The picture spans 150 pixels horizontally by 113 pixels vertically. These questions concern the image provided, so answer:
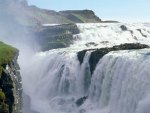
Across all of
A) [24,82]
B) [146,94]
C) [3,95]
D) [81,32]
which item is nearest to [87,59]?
[24,82]

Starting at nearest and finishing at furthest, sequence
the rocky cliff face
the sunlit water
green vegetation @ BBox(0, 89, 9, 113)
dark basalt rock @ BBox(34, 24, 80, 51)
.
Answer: green vegetation @ BBox(0, 89, 9, 113) → the sunlit water → dark basalt rock @ BBox(34, 24, 80, 51) → the rocky cliff face

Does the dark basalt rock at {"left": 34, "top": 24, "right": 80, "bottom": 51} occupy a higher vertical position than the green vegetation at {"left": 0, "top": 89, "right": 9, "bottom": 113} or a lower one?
higher

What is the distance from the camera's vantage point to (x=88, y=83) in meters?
61.1

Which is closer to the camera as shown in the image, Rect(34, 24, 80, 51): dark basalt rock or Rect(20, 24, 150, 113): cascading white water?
Rect(20, 24, 150, 113): cascading white water

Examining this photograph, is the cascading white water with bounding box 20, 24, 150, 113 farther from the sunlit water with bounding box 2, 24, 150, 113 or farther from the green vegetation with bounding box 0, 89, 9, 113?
the green vegetation with bounding box 0, 89, 9, 113

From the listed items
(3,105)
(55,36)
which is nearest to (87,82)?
(3,105)

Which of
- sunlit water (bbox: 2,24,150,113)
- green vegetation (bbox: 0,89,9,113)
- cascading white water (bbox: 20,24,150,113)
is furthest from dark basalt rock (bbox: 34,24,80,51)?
green vegetation (bbox: 0,89,9,113)

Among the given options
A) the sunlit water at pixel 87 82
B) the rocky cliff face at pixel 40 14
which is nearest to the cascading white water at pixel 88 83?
the sunlit water at pixel 87 82

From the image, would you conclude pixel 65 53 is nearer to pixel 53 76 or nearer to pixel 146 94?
pixel 53 76

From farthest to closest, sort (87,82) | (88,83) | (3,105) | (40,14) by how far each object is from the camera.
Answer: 1. (40,14)
2. (87,82)
3. (88,83)
4. (3,105)

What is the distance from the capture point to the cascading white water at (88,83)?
155 ft

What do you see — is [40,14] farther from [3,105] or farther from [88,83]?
[3,105]

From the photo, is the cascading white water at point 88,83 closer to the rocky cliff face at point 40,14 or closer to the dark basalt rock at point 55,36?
the dark basalt rock at point 55,36

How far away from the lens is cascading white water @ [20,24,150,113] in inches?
1863
